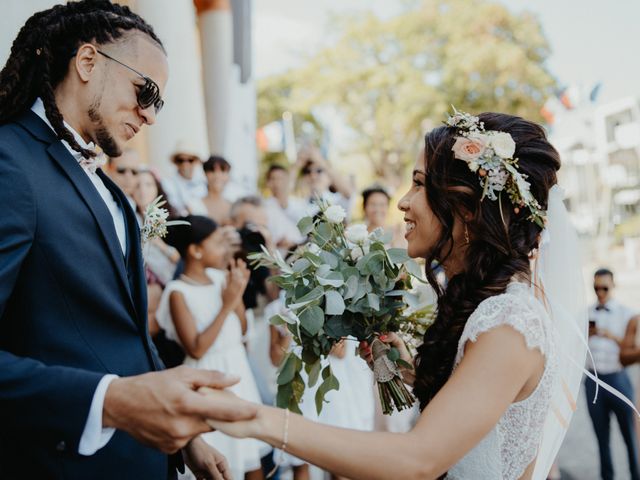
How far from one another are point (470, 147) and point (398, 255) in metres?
0.59

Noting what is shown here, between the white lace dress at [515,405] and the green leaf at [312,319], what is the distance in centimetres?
56

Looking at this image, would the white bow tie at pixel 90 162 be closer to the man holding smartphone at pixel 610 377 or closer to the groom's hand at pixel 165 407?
the groom's hand at pixel 165 407

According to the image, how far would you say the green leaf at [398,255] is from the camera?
2565mm

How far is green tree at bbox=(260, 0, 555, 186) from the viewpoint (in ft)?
88.6

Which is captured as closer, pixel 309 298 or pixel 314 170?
pixel 309 298

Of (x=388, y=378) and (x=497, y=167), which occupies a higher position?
(x=497, y=167)

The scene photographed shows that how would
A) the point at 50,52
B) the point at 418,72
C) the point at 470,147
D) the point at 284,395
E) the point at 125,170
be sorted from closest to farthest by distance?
the point at 50,52 < the point at 470,147 < the point at 284,395 < the point at 125,170 < the point at 418,72

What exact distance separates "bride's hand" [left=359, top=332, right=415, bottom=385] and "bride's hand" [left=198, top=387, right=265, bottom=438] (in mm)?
1069

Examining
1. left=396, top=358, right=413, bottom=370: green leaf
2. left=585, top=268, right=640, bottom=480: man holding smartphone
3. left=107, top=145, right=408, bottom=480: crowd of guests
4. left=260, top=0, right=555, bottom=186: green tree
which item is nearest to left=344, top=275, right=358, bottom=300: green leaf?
left=396, top=358, right=413, bottom=370: green leaf

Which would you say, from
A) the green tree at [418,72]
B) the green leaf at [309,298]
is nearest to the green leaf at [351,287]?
the green leaf at [309,298]

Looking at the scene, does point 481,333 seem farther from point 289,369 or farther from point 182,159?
point 182,159

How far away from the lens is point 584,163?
3434 centimetres

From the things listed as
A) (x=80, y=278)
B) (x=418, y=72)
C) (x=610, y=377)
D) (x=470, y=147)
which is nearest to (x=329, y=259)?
(x=470, y=147)

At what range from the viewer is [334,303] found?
2.38 meters
